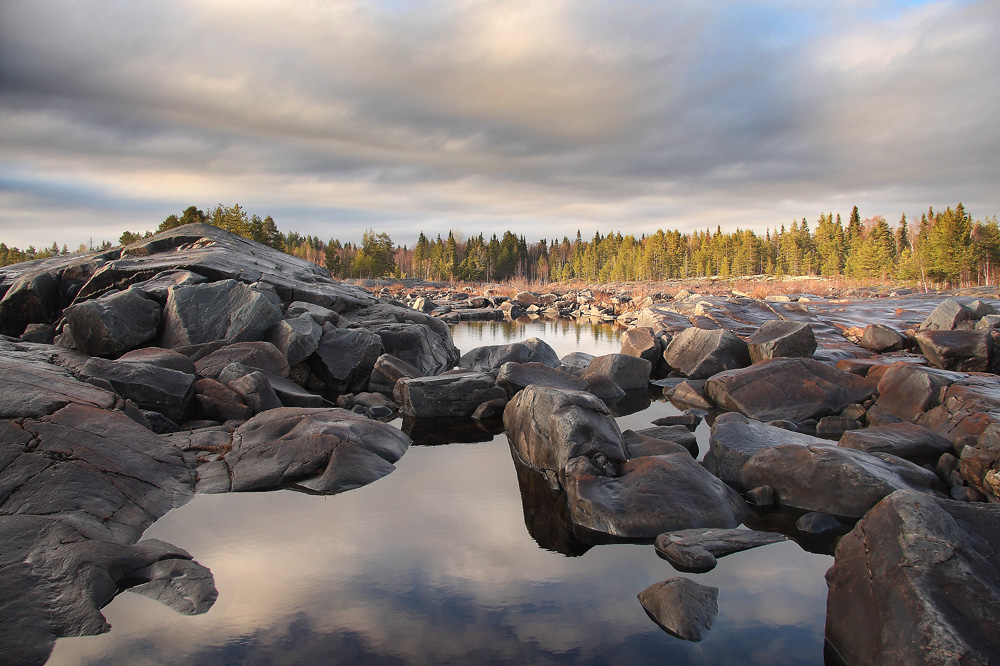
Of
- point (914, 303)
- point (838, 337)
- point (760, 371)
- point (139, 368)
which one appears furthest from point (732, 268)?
point (139, 368)

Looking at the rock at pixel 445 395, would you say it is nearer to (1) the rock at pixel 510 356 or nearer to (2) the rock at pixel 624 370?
(1) the rock at pixel 510 356

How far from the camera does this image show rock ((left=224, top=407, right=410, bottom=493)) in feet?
20.9

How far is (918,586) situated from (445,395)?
7.48 m

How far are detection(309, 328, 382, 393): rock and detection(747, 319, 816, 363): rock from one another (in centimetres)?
818

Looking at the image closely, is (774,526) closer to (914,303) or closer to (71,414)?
(71,414)

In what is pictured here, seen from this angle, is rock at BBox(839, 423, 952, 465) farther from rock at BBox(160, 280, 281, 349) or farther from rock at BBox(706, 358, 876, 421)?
rock at BBox(160, 280, 281, 349)

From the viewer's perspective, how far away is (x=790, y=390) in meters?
9.45

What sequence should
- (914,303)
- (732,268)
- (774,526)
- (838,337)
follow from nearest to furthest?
(774,526) < (838,337) < (914,303) < (732,268)

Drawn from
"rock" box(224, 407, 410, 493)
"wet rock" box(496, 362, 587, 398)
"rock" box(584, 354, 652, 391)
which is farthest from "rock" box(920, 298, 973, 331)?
"rock" box(224, 407, 410, 493)

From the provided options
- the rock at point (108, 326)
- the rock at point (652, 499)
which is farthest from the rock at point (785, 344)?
the rock at point (108, 326)

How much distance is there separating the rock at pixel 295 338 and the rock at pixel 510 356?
3.36m

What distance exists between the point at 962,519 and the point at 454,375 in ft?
25.4

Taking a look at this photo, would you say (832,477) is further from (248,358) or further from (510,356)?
(248,358)

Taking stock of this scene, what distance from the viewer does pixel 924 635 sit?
3.10m
